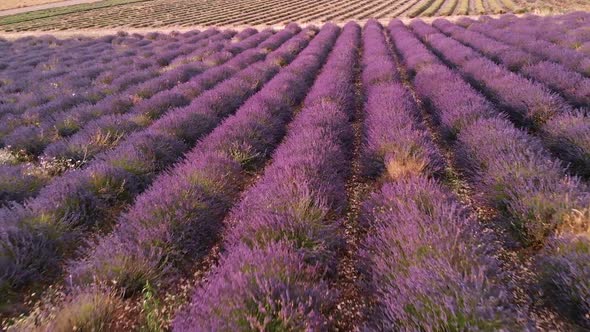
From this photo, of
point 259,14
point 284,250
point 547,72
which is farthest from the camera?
point 259,14

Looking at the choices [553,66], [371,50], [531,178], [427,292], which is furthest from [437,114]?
[371,50]

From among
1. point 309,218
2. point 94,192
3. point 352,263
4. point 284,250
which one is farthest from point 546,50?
point 94,192

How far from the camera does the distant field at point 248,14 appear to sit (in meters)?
28.3

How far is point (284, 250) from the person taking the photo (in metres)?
2.12

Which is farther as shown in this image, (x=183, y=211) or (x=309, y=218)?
(x=183, y=211)

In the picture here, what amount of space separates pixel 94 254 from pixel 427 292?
86.6 inches

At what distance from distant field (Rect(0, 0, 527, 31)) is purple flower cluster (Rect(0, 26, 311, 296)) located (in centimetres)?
2443

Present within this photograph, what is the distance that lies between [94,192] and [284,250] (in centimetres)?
227

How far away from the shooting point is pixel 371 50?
10.4 m

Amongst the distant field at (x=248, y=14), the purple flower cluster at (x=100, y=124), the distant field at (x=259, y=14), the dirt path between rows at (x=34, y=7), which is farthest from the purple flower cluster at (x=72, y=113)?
the dirt path between rows at (x=34, y=7)

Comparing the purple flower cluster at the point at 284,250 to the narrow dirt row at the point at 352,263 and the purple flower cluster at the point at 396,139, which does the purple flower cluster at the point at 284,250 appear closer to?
the narrow dirt row at the point at 352,263

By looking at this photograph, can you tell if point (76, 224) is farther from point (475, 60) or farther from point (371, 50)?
point (371, 50)

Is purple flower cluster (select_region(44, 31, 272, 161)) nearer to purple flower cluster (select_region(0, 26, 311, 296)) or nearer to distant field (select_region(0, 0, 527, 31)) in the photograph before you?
purple flower cluster (select_region(0, 26, 311, 296))

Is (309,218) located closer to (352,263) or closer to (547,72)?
(352,263)
